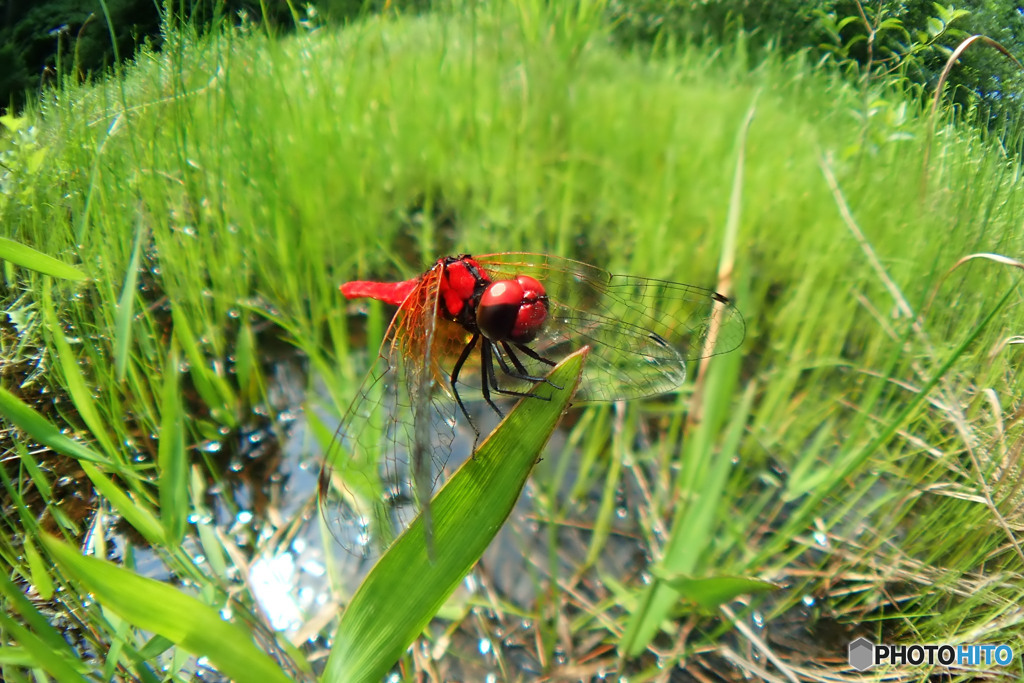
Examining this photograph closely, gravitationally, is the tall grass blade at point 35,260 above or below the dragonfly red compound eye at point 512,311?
above

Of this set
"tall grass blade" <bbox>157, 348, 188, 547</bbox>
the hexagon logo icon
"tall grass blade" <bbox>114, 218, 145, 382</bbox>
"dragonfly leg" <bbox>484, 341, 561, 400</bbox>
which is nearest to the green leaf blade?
"dragonfly leg" <bbox>484, 341, 561, 400</bbox>

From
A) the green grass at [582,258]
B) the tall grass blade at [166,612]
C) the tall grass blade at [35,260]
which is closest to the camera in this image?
the tall grass blade at [166,612]

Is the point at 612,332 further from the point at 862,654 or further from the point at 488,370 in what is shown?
the point at 862,654

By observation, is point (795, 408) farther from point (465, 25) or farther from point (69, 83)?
point (69, 83)

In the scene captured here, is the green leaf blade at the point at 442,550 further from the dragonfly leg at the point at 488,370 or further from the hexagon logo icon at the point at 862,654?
the hexagon logo icon at the point at 862,654

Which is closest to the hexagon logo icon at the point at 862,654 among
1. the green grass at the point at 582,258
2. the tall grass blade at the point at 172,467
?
the green grass at the point at 582,258

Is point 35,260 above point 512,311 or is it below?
above

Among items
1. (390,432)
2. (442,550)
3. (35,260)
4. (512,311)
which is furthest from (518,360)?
(35,260)

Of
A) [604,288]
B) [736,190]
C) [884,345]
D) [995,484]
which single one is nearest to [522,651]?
[604,288]

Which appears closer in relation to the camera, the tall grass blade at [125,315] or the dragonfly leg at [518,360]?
the tall grass blade at [125,315]
